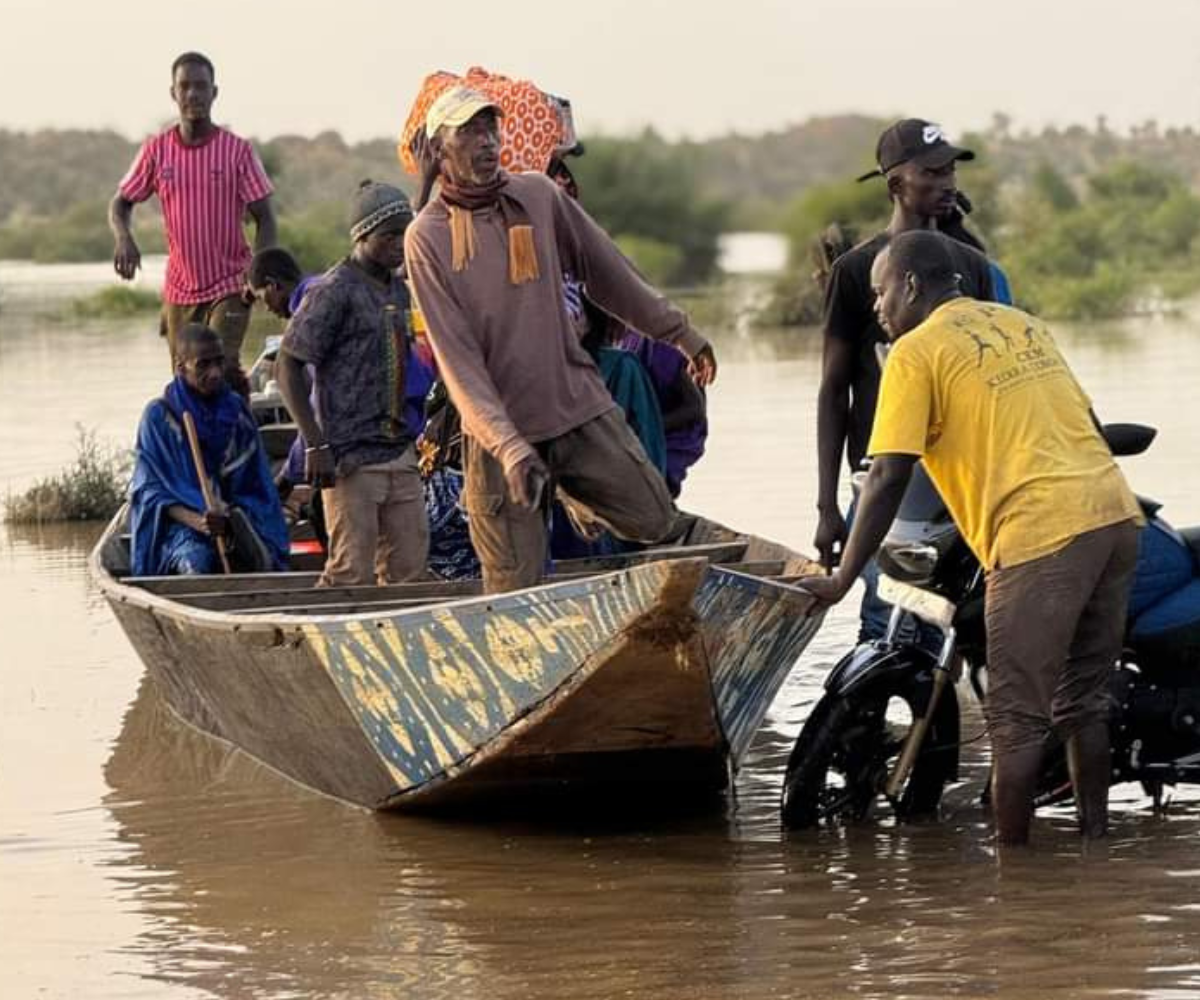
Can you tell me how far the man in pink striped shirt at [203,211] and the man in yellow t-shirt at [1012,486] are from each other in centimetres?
573

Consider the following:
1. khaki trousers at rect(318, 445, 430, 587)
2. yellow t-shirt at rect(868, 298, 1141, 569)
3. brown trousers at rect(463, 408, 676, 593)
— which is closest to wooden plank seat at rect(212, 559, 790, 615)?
khaki trousers at rect(318, 445, 430, 587)

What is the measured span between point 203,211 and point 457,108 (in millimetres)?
4920

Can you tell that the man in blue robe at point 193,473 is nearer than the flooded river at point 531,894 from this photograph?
No

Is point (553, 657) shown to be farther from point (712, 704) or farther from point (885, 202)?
point (885, 202)

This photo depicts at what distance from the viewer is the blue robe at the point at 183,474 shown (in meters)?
9.80

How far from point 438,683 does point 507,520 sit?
0.50 meters

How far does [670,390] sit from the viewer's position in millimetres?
9914

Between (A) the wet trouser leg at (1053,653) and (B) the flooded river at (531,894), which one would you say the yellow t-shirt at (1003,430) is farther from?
(B) the flooded river at (531,894)

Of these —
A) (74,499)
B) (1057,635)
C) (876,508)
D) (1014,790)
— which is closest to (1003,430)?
(876,508)

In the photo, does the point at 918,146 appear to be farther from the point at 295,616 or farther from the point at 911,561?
the point at 295,616

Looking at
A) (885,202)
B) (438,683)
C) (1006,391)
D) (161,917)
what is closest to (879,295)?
(1006,391)

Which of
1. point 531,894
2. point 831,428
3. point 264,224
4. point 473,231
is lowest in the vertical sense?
point 531,894

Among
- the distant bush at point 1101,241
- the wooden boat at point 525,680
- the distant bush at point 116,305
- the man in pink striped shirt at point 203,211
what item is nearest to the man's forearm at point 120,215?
the man in pink striped shirt at point 203,211

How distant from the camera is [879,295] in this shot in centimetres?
696
